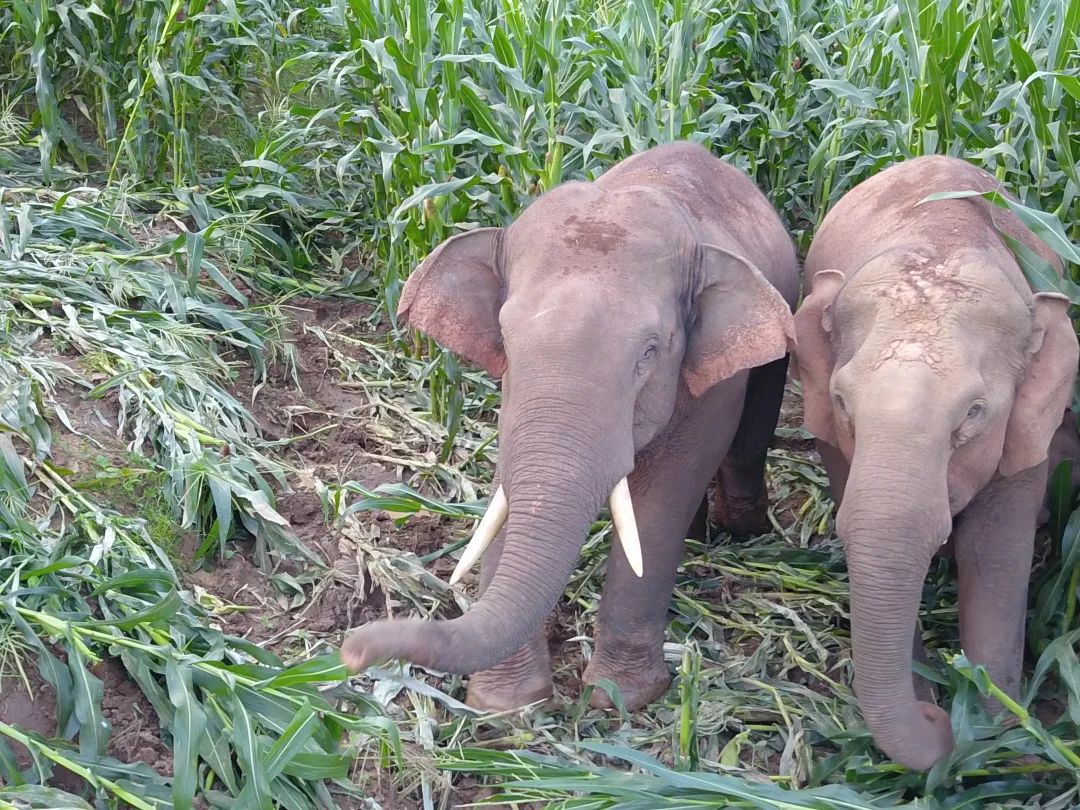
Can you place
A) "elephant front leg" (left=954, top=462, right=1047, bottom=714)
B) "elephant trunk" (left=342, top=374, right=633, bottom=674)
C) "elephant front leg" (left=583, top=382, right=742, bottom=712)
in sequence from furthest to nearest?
1. "elephant front leg" (left=583, top=382, right=742, bottom=712)
2. "elephant front leg" (left=954, top=462, right=1047, bottom=714)
3. "elephant trunk" (left=342, top=374, right=633, bottom=674)

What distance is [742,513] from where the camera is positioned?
5.57 metres

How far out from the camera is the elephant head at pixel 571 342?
357 cm

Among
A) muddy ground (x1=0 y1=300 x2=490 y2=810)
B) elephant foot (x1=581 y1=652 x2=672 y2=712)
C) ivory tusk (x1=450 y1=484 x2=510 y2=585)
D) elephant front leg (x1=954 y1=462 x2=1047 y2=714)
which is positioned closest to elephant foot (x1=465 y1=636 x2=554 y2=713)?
elephant foot (x1=581 y1=652 x2=672 y2=712)

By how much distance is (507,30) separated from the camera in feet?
19.4

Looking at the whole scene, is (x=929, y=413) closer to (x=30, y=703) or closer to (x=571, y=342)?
(x=571, y=342)

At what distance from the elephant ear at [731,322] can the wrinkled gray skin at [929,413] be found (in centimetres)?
23

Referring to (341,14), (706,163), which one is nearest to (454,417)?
(706,163)

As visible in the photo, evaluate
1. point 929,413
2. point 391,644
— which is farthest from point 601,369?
point 391,644

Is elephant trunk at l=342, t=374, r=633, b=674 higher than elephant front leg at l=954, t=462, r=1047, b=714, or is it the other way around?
elephant trunk at l=342, t=374, r=633, b=674

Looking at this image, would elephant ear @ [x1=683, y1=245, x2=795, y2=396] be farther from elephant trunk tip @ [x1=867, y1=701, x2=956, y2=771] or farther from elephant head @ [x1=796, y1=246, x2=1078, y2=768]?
elephant trunk tip @ [x1=867, y1=701, x2=956, y2=771]

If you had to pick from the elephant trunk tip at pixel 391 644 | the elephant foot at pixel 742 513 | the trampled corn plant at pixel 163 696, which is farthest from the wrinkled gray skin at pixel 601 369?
the elephant foot at pixel 742 513

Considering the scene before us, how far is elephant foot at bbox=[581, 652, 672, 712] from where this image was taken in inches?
177

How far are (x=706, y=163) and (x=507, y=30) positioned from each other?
140 cm

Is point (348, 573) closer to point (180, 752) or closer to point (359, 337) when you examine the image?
point (180, 752)
